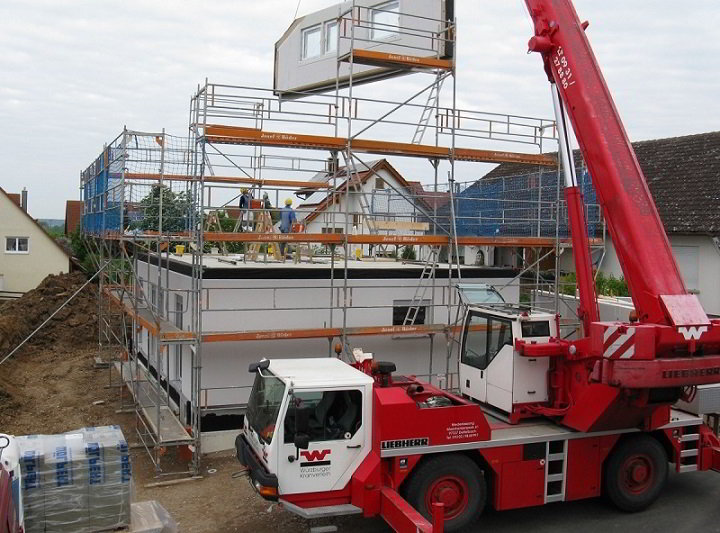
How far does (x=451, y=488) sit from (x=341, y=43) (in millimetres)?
11283

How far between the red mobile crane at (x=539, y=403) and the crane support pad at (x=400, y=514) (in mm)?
26

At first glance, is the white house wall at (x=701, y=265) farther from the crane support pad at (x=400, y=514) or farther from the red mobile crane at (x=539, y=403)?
the crane support pad at (x=400, y=514)

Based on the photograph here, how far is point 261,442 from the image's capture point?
327 inches

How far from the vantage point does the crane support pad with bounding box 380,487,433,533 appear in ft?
24.5

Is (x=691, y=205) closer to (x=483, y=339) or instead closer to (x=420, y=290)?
(x=420, y=290)

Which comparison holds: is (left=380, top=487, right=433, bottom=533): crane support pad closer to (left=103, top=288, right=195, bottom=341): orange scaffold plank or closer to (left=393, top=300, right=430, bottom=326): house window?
(left=103, top=288, right=195, bottom=341): orange scaffold plank

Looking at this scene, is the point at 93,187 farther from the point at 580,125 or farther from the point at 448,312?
the point at 580,125

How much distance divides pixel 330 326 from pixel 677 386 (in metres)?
6.56

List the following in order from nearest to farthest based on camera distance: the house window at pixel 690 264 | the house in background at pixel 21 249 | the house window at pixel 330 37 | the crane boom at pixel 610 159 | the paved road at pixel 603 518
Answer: the crane boom at pixel 610 159 < the paved road at pixel 603 518 < the house window at pixel 330 37 < the house window at pixel 690 264 < the house in background at pixel 21 249

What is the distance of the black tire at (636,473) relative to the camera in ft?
32.1

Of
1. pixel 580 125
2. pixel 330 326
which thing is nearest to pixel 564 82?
pixel 580 125

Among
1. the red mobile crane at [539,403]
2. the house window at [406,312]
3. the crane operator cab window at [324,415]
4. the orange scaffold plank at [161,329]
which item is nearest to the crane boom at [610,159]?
the red mobile crane at [539,403]

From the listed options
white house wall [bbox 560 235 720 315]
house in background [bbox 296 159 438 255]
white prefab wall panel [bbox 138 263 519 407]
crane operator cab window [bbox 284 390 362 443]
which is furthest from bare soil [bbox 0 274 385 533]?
white house wall [bbox 560 235 720 315]

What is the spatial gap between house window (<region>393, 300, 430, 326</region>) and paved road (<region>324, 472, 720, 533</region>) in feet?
17.1
